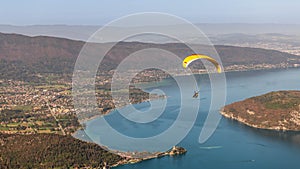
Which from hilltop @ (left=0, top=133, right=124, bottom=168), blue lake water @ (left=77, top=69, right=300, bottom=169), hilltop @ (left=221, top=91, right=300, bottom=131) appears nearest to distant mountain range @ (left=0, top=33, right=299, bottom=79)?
blue lake water @ (left=77, top=69, right=300, bottom=169)

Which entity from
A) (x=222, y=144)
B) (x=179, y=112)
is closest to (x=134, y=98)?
(x=179, y=112)

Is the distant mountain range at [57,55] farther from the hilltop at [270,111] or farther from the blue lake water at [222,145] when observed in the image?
the hilltop at [270,111]

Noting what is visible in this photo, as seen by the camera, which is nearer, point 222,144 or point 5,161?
point 5,161

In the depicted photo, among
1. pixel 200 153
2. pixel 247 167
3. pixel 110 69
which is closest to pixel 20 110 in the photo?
pixel 200 153

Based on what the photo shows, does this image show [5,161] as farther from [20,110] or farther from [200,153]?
[20,110]

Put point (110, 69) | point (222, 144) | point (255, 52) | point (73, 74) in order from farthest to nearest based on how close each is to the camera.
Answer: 1. point (255, 52)
2. point (110, 69)
3. point (73, 74)
4. point (222, 144)

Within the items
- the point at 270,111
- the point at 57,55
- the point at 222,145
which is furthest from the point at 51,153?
the point at 57,55

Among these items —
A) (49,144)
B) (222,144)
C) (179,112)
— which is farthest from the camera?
(179,112)

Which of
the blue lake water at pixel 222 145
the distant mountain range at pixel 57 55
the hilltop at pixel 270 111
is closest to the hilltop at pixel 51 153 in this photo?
the blue lake water at pixel 222 145
